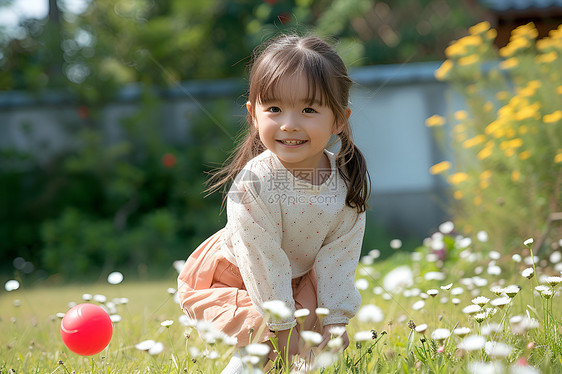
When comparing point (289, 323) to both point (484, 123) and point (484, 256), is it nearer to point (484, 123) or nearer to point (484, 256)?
point (484, 256)

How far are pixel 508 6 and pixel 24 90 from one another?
4939mm

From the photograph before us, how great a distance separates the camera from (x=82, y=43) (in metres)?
5.07

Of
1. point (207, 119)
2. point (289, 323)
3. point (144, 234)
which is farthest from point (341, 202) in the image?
point (207, 119)

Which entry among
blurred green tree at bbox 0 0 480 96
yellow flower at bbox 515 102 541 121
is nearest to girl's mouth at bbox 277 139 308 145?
yellow flower at bbox 515 102 541 121

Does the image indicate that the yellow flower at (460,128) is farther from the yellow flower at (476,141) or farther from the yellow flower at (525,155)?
the yellow flower at (525,155)

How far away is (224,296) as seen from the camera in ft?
5.83

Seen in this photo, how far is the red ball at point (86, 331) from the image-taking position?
5.60 feet

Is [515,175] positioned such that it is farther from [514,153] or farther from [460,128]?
[460,128]

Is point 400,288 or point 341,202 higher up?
point 341,202

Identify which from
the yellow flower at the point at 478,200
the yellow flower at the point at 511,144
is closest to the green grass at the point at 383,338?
the yellow flower at the point at 478,200

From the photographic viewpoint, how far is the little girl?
5.44ft

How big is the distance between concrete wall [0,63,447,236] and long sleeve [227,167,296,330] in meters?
3.40

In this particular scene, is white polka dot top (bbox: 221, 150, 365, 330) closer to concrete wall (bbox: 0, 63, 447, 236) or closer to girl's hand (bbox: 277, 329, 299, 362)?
girl's hand (bbox: 277, 329, 299, 362)

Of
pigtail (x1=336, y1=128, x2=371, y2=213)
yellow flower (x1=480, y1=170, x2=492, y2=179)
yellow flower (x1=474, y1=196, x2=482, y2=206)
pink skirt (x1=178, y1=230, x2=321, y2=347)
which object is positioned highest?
pigtail (x1=336, y1=128, x2=371, y2=213)
